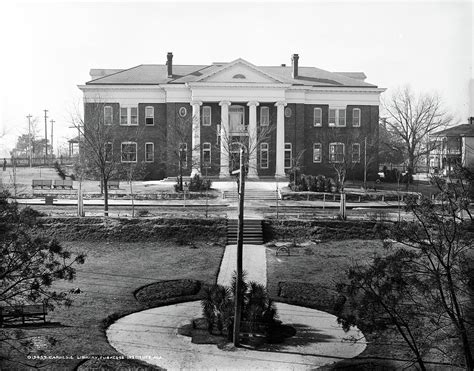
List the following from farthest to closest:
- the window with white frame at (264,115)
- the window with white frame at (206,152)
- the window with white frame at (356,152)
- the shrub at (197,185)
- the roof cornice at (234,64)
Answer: the window with white frame at (264,115), the window with white frame at (356,152), the window with white frame at (206,152), the roof cornice at (234,64), the shrub at (197,185)

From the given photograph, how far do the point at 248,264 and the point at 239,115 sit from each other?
101 feet

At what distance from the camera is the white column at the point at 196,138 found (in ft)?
159

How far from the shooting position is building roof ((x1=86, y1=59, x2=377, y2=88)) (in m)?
52.2

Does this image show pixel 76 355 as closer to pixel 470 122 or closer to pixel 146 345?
pixel 146 345

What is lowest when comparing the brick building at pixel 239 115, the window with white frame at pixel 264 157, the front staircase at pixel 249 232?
the front staircase at pixel 249 232

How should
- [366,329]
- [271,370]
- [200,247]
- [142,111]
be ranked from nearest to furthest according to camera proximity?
[366,329] → [271,370] → [200,247] → [142,111]

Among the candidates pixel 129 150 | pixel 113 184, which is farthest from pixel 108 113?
pixel 113 184

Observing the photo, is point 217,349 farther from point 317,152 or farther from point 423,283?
point 317,152

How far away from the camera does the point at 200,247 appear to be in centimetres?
2717

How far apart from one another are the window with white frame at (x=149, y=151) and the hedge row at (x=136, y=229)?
78.6ft

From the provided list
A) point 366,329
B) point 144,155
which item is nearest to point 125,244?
point 366,329

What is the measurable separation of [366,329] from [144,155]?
44993 millimetres

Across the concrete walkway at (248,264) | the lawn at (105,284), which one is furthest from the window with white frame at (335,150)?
the lawn at (105,284)

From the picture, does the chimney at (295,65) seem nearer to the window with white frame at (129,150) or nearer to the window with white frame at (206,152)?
the window with white frame at (206,152)
